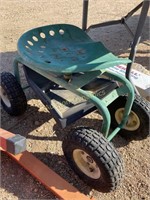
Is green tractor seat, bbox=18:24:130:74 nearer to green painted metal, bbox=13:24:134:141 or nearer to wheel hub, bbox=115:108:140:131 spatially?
green painted metal, bbox=13:24:134:141

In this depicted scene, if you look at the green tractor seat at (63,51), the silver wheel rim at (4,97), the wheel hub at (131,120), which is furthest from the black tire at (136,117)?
the silver wheel rim at (4,97)

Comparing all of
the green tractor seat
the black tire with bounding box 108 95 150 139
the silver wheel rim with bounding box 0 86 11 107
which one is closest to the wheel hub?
the black tire with bounding box 108 95 150 139

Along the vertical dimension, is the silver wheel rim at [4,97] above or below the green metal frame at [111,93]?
below

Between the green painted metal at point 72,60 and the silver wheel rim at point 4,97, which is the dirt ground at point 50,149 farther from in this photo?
the green painted metal at point 72,60

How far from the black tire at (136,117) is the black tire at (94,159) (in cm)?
34

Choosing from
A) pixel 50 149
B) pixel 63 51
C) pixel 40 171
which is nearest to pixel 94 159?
pixel 40 171

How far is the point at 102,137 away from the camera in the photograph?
1329mm

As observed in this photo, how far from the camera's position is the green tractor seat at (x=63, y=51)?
4.62 ft

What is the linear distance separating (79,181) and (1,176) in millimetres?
384

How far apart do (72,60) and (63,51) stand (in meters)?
0.14

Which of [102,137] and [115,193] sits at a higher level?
[102,137]

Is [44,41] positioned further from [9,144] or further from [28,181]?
[28,181]

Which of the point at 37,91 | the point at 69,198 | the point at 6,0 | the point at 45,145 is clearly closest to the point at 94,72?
the point at 37,91

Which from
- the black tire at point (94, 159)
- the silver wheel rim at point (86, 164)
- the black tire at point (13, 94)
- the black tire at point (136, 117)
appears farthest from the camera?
the black tire at point (13, 94)
